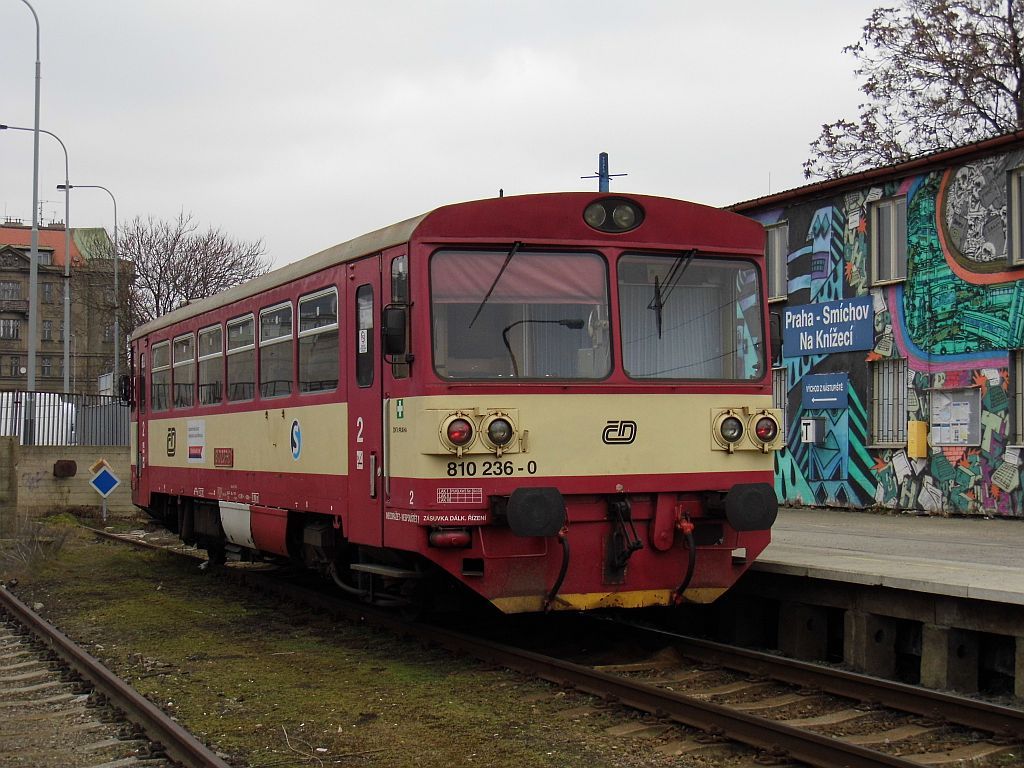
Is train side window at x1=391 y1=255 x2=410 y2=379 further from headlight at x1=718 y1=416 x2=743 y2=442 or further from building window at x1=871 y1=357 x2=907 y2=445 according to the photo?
building window at x1=871 y1=357 x2=907 y2=445

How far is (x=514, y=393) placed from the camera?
888cm

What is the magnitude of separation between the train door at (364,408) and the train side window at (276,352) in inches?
54.2

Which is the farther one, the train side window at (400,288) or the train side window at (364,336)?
the train side window at (364,336)

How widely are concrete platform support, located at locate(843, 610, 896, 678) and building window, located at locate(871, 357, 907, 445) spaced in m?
12.2

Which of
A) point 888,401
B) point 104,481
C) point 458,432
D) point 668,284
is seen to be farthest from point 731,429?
point 104,481

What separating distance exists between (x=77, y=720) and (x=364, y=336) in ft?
10.9

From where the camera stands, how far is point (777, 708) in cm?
784

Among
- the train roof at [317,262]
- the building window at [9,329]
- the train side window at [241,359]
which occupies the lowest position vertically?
the train side window at [241,359]

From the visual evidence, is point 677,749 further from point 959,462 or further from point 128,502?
point 128,502

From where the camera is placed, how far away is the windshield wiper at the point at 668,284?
9477 millimetres

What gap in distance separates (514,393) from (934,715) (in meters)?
3.24

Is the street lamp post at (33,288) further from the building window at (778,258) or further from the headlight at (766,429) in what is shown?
the headlight at (766,429)

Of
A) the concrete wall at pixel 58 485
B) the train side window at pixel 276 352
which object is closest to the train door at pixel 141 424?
the train side window at pixel 276 352

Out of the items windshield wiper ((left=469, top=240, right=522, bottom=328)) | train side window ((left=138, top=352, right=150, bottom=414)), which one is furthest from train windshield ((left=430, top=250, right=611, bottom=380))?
train side window ((left=138, top=352, right=150, bottom=414))
